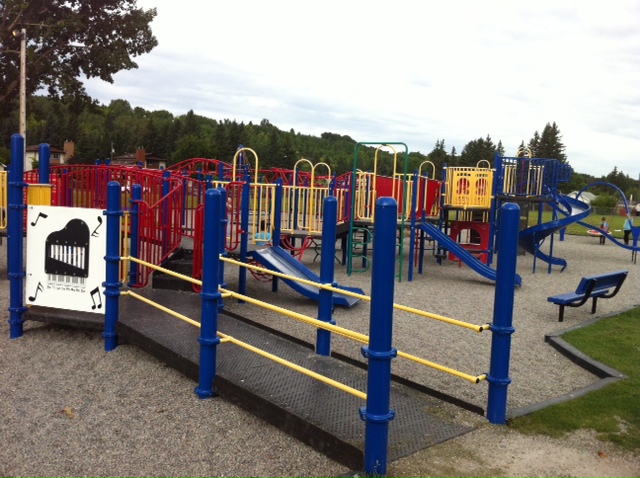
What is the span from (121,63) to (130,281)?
75.0 ft

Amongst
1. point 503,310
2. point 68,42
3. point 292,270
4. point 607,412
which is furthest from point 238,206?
point 68,42

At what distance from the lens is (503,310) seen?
416cm

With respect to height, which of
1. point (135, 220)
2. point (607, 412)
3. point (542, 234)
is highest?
point (135, 220)

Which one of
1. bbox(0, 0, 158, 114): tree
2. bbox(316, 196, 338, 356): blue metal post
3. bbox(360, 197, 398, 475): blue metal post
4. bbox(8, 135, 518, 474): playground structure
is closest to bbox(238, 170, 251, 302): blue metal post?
bbox(8, 135, 518, 474): playground structure

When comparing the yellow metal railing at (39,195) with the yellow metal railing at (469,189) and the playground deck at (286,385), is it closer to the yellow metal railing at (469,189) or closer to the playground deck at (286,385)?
the playground deck at (286,385)

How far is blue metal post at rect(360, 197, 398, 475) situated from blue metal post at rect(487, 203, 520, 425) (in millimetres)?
964

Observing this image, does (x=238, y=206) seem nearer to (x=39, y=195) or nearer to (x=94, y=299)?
(x=39, y=195)

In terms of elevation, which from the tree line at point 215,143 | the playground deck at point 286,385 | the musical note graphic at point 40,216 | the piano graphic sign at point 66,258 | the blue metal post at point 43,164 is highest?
the tree line at point 215,143

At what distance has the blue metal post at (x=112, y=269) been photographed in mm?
6293

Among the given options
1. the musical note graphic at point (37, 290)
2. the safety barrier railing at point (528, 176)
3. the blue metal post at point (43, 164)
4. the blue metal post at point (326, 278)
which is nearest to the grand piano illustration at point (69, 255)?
the musical note graphic at point (37, 290)

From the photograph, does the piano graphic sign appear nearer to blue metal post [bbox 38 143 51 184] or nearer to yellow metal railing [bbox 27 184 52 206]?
yellow metal railing [bbox 27 184 52 206]

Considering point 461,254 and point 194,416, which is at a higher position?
point 461,254

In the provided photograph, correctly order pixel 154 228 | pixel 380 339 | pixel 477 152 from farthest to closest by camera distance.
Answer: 1. pixel 477 152
2. pixel 154 228
3. pixel 380 339

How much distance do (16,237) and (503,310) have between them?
546 centimetres
